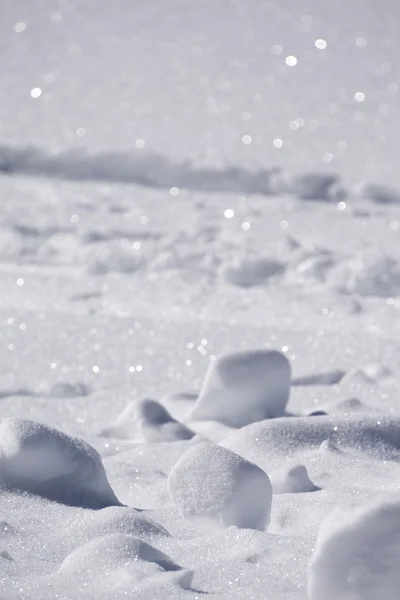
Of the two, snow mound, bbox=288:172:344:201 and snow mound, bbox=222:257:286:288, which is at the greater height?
snow mound, bbox=222:257:286:288

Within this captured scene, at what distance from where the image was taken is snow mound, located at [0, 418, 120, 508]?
3.68 feet

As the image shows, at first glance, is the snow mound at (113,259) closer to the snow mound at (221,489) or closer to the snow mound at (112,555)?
the snow mound at (221,489)

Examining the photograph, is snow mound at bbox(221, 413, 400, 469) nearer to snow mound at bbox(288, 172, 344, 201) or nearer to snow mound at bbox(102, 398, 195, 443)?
snow mound at bbox(102, 398, 195, 443)

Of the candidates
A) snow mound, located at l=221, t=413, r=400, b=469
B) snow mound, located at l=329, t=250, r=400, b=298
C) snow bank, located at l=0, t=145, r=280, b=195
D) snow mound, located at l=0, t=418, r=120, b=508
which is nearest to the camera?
snow mound, located at l=0, t=418, r=120, b=508

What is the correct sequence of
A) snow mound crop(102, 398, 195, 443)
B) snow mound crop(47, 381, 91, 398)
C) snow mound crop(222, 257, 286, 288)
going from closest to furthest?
snow mound crop(102, 398, 195, 443) → snow mound crop(47, 381, 91, 398) → snow mound crop(222, 257, 286, 288)

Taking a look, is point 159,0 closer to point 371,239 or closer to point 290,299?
point 371,239

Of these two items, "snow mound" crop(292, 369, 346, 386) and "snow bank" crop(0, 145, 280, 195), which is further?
"snow bank" crop(0, 145, 280, 195)

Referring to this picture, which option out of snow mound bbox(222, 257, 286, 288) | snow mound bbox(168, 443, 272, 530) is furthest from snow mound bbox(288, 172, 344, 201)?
snow mound bbox(168, 443, 272, 530)

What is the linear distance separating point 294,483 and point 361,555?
394mm

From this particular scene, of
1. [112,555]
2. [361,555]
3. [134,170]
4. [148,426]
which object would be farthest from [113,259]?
[361,555]

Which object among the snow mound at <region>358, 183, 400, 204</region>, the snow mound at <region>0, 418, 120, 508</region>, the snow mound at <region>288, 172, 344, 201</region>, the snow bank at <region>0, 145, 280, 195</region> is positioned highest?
the snow mound at <region>0, 418, 120, 508</region>

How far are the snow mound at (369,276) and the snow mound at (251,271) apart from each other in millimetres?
183

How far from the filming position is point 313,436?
1337 mm

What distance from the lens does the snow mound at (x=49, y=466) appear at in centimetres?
112
